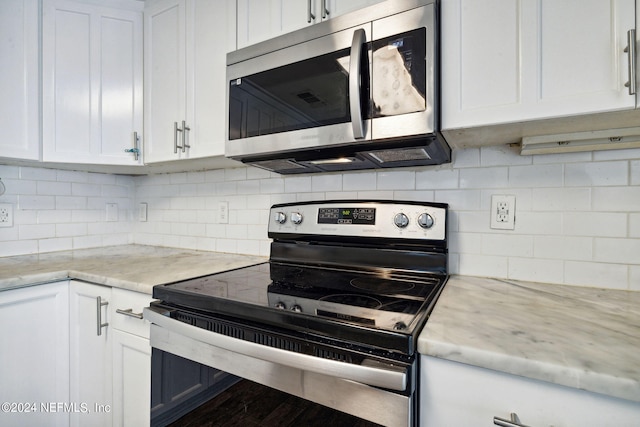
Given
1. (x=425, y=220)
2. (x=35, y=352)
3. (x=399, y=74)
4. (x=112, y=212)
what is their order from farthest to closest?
(x=112, y=212) < (x=35, y=352) < (x=425, y=220) < (x=399, y=74)

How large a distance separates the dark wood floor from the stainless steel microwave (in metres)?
0.76

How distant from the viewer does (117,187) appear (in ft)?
7.00

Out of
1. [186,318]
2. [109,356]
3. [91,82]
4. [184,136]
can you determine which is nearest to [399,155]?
[186,318]

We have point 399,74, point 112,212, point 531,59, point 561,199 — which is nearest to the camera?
point 531,59

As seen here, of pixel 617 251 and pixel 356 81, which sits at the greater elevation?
pixel 356 81

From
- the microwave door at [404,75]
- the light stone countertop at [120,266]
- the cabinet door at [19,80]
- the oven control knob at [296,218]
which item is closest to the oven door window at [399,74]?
the microwave door at [404,75]

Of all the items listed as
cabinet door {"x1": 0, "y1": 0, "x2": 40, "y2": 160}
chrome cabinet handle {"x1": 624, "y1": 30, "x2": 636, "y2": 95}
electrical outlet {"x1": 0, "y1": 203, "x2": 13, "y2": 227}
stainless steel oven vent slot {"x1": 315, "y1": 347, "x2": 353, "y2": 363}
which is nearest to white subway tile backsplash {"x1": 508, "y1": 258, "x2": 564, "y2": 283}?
chrome cabinet handle {"x1": 624, "y1": 30, "x2": 636, "y2": 95}

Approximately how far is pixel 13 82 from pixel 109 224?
0.96 metres

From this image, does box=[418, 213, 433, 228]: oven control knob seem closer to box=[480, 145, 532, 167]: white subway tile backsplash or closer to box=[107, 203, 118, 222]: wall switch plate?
box=[480, 145, 532, 167]: white subway tile backsplash

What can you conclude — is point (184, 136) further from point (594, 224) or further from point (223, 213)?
point (594, 224)

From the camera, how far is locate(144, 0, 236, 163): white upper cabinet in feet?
4.53

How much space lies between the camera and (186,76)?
1.49 m

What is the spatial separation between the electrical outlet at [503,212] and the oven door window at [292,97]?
2.12 feet

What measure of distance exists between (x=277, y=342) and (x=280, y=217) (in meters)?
0.79
